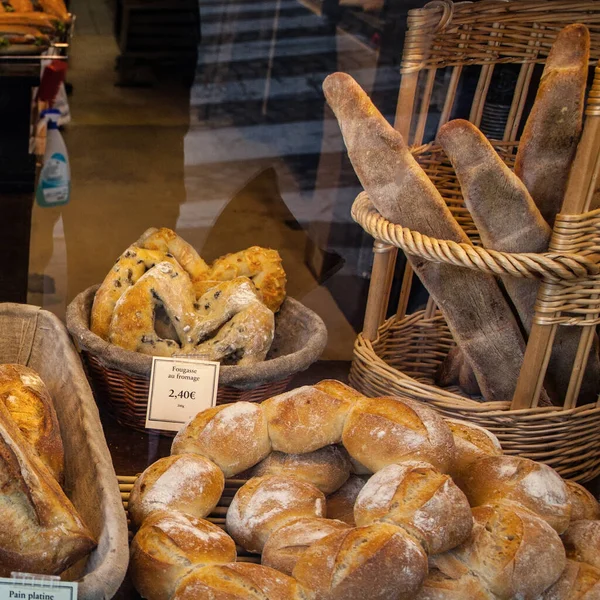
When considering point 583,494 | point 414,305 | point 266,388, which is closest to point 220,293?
point 266,388

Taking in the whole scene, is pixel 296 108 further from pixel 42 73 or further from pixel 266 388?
pixel 266 388

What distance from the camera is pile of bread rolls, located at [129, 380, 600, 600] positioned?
0.93 metres

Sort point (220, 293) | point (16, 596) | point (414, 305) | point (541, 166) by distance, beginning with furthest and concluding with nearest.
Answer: point (414, 305)
point (220, 293)
point (541, 166)
point (16, 596)

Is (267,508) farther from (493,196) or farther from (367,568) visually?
(493,196)

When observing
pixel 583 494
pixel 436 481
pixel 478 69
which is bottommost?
pixel 583 494

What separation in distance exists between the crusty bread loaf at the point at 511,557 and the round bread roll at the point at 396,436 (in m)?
0.13

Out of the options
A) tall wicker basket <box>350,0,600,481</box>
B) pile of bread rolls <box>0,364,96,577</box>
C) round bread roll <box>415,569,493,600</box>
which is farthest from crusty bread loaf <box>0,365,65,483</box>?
tall wicker basket <box>350,0,600,481</box>

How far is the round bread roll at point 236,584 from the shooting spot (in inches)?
35.7

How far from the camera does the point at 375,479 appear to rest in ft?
3.44

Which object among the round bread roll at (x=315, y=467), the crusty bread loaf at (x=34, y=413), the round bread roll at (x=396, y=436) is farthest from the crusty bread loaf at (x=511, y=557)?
the crusty bread loaf at (x=34, y=413)

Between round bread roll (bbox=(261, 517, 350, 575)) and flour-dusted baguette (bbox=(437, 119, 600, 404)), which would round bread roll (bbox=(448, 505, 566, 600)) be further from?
flour-dusted baguette (bbox=(437, 119, 600, 404))

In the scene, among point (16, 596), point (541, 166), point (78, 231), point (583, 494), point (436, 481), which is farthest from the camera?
point (78, 231)

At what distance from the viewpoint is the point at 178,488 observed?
42.7 inches

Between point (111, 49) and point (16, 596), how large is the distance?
135cm
